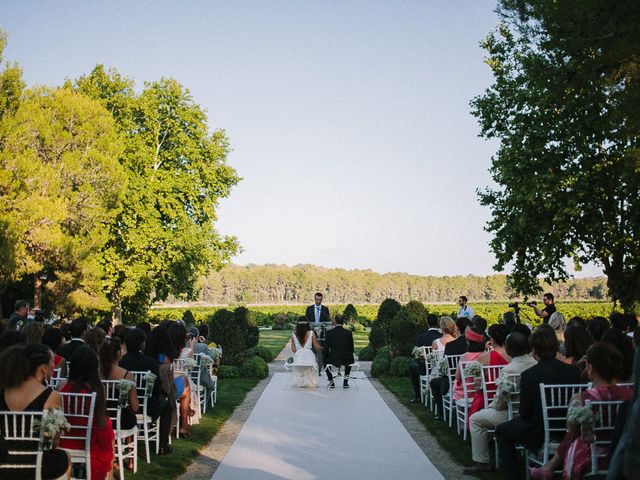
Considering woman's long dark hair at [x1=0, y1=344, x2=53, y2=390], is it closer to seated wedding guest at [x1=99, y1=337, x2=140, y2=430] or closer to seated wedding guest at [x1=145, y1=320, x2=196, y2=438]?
seated wedding guest at [x1=99, y1=337, x2=140, y2=430]

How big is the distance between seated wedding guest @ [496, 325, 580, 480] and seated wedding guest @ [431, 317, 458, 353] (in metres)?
5.45

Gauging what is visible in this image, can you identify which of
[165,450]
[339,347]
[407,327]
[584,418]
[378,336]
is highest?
[407,327]

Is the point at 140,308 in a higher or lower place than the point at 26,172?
lower

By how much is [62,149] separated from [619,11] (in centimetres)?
2248

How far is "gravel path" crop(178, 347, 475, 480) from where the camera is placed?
780 centimetres

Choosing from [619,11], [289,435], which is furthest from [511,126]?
[289,435]

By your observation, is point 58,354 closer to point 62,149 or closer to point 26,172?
point 26,172

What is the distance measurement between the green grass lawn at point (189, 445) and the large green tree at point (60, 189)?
13419 millimetres

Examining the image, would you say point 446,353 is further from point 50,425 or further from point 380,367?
point 380,367

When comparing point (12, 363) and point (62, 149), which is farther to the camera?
point (62, 149)

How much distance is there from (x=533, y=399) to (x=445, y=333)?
19.6ft

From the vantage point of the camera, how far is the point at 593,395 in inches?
211

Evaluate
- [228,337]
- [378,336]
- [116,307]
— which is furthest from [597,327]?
[116,307]

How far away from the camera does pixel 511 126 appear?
76.3 ft
